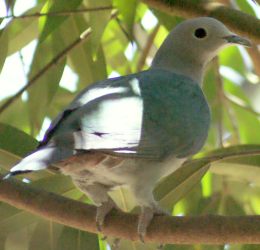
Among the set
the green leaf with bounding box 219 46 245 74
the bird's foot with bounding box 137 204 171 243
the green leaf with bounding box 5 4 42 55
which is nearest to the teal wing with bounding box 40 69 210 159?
the bird's foot with bounding box 137 204 171 243

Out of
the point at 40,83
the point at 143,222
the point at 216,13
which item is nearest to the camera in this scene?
the point at 143,222

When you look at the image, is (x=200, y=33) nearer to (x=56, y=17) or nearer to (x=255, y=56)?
(x=255, y=56)

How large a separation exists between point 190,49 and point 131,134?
0.76 m

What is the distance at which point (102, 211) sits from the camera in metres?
2.36

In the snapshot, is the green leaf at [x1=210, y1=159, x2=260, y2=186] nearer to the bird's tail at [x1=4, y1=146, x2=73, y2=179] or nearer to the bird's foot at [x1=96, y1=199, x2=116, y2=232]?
the bird's foot at [x1=96, y1=199, x2=116, y2=232]

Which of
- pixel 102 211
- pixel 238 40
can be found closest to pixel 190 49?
pixel 238 40

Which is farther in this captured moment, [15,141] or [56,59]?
[56,59]

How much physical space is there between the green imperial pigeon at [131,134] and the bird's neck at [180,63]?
10 centimetres

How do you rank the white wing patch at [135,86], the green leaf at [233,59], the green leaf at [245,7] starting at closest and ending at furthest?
the white wing patch at [135,86]
the green leaf at [245,7]
the green leaf at [233,59]

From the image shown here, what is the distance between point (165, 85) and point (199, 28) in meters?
0.33

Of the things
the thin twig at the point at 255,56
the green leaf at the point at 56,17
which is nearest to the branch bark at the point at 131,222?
the green leaf at the point at 56,17

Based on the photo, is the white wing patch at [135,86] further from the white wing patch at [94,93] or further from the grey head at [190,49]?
the grey head at [190,49]

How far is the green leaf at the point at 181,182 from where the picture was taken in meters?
2.82

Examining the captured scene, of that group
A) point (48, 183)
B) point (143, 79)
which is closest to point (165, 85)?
point (143, 79)
